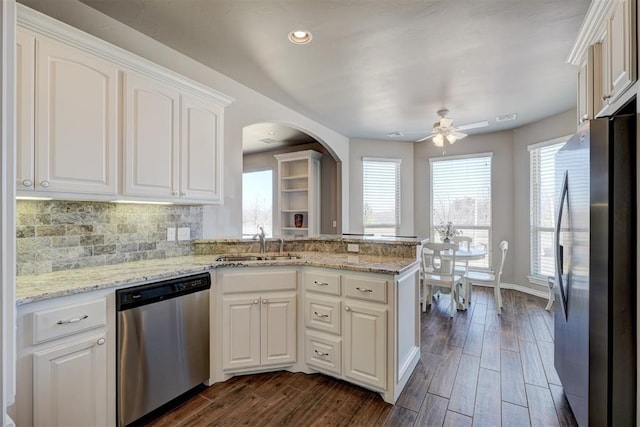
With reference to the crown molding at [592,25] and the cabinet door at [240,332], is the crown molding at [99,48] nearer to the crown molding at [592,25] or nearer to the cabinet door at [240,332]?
the cabinet door at [240,332]

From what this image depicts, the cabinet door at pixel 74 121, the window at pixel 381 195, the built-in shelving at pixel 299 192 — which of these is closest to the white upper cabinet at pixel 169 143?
the cabinet door at pixel 74 121

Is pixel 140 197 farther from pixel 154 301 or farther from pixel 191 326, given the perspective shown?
pixel 191 326

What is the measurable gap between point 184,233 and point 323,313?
56.9 inches

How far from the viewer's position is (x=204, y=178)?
2514 mm

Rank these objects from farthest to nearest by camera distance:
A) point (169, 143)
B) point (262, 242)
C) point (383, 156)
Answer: point (383, 156)
point (262, 242)
point (169, 143)

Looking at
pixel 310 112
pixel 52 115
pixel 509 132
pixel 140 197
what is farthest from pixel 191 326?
pixel 509 132

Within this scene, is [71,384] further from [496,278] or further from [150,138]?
[496,278]

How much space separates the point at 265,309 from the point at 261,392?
588 millimetres

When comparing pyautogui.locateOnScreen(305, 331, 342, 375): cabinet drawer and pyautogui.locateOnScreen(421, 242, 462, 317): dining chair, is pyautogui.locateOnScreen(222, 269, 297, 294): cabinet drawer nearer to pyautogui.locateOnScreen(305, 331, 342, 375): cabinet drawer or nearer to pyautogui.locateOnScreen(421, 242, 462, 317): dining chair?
pyautogui.locateOnScreen(305, 331, 342, 375): cabinet drawer

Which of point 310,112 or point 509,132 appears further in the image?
point 509,132

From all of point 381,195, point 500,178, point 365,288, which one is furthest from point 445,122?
point 365,288

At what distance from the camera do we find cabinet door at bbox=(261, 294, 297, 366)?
2381 mm

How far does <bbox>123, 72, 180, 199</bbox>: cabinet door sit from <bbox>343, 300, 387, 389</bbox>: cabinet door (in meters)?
1.67

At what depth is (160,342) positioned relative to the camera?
6.24ft
